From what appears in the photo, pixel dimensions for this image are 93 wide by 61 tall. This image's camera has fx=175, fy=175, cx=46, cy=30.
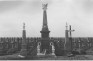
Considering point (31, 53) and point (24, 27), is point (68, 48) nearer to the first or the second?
point (31, 53)

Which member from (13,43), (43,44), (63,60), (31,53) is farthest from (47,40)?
(13,43)

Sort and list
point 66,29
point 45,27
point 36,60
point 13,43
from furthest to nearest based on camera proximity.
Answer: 1. point 13,43
2. point 45,27
3. point 66,29
4. point 36,60

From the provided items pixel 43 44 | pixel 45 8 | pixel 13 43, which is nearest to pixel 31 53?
pixel 43 44

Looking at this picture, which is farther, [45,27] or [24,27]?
[45,27]

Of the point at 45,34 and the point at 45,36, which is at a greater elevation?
the point at 45,34

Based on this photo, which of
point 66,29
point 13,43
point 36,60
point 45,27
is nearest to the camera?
point 36,60

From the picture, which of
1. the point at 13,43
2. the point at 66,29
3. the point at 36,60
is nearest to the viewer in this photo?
the point at 36,60

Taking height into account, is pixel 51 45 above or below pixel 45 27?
below

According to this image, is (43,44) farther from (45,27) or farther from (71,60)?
(71,60)

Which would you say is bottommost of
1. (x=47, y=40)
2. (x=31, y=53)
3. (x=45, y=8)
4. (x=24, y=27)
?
(x=31, y=53)
